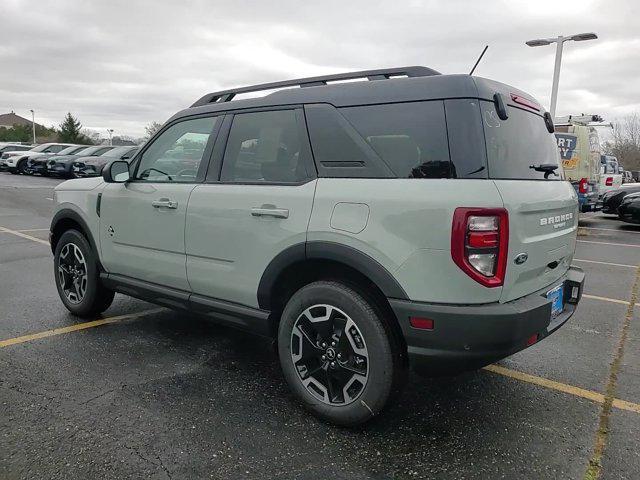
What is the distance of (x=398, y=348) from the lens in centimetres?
268

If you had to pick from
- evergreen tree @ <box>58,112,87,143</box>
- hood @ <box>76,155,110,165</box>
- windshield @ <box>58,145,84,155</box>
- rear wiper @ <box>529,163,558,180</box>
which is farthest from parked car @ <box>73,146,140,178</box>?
evergreen tree @ <box>58,112,87,143</box>

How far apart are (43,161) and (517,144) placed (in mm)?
25153

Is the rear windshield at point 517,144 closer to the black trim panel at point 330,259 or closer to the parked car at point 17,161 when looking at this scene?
the black trim panel at point 330,259

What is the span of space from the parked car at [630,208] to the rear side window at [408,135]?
12.6 metres

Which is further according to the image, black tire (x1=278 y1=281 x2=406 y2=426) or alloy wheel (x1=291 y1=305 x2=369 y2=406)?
alloy wheel (x1=291 y1=305 x2=369 y2=406)

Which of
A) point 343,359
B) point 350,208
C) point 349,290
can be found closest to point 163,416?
point 343,359

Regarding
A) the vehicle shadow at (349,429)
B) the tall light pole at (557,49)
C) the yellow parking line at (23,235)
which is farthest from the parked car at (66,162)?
the vehicle shadow at (349,429)

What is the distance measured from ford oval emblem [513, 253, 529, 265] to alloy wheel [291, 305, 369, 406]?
863 mm

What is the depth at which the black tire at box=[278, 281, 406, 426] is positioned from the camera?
2619 millimetres

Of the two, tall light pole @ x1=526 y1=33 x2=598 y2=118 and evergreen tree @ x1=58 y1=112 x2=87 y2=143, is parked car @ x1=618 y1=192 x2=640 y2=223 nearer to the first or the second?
tall light pole @ x1=526 y1=33 x2=598 y2=118

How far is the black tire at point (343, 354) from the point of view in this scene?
2.62m

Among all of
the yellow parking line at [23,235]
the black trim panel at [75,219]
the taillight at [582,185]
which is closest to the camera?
the black trim panel at [75,219]

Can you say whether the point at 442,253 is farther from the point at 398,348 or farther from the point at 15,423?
the point at 15,423

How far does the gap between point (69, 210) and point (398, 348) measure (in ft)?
10.8
